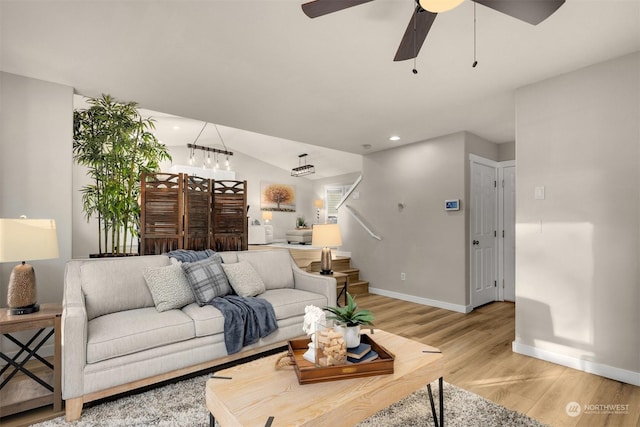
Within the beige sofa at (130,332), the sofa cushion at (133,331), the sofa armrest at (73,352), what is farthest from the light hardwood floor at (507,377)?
the sofa cushion at (133,331)

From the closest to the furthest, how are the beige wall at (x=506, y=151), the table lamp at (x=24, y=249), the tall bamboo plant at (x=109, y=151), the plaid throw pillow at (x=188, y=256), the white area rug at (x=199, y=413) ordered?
the white area rug at (x=199, y=413), the table lamp at (x=24, y=249), the plaid throw pillow at (x=188, y=256), the tall bamboo plant at (x=109, y=151), the beige wall at (x=506, y=151)

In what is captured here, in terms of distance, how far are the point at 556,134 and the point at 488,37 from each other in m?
1.21

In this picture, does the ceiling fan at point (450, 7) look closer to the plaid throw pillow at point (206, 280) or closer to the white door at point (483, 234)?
the plaid throw pillow at point (206, 280)

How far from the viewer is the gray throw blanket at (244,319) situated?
2547 millimetres

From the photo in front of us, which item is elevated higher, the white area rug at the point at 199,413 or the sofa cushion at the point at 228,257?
→ the sofa cushion at the point at 228,257

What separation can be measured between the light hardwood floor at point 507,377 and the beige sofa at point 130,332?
1.32 ft

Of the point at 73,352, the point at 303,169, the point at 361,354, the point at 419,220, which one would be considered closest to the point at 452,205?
the point at 419,220

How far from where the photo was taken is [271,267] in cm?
Answer: 354

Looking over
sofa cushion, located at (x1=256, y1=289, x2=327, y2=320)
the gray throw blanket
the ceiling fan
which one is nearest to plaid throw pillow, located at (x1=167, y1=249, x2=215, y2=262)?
the gray throw blanket

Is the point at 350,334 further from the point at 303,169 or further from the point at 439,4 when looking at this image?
the point at 303,169

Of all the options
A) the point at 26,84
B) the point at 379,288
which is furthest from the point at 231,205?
the point at 379,288

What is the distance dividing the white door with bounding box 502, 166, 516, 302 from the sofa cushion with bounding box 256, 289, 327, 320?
11.2ft

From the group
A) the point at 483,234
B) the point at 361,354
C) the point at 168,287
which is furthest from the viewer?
the point at 483,234

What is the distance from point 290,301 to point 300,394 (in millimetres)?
1554
